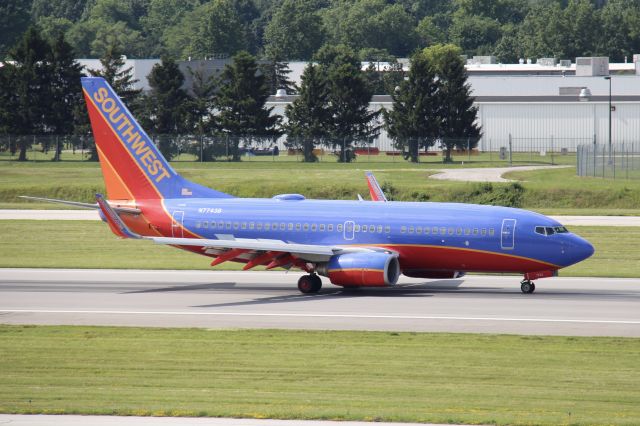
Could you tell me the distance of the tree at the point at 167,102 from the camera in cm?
12400

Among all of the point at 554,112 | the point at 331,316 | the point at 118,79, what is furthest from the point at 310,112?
the point at 331,316

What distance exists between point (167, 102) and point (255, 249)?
84.3m

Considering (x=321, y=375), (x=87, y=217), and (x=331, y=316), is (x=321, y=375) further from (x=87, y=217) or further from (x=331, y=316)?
(x=87, y=217)

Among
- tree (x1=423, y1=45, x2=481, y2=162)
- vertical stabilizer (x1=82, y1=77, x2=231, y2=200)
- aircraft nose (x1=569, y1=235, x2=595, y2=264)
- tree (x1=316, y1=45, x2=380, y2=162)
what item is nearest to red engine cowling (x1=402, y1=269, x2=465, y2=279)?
aircraft nose (x1=569, y1=235, x2=595, y2=264)

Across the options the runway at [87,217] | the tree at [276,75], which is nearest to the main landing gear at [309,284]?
the runway at [87,217]

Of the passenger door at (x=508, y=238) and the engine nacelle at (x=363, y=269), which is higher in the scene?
the passenger door at (x=508, y=238)

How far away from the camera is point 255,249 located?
42.2 m

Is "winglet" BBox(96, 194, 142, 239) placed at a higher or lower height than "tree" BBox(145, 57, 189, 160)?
lower

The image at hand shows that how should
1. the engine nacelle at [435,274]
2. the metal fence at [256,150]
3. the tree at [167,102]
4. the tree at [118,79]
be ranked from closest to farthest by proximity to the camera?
1. the engine nacelle at [435,274]
2. the metal fence at [256,150]
3. the tree at [167,102]
4. the tree at [118,79]

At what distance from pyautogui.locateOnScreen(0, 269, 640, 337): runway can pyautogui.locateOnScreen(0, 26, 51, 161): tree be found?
235ft

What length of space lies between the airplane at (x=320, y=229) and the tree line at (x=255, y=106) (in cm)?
6904

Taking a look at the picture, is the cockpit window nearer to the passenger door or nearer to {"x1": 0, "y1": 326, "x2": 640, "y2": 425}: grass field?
the passenger door

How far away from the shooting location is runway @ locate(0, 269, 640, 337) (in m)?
35.9

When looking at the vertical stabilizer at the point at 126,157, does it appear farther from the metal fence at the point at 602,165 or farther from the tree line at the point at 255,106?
the tree line at the point at 255,106
